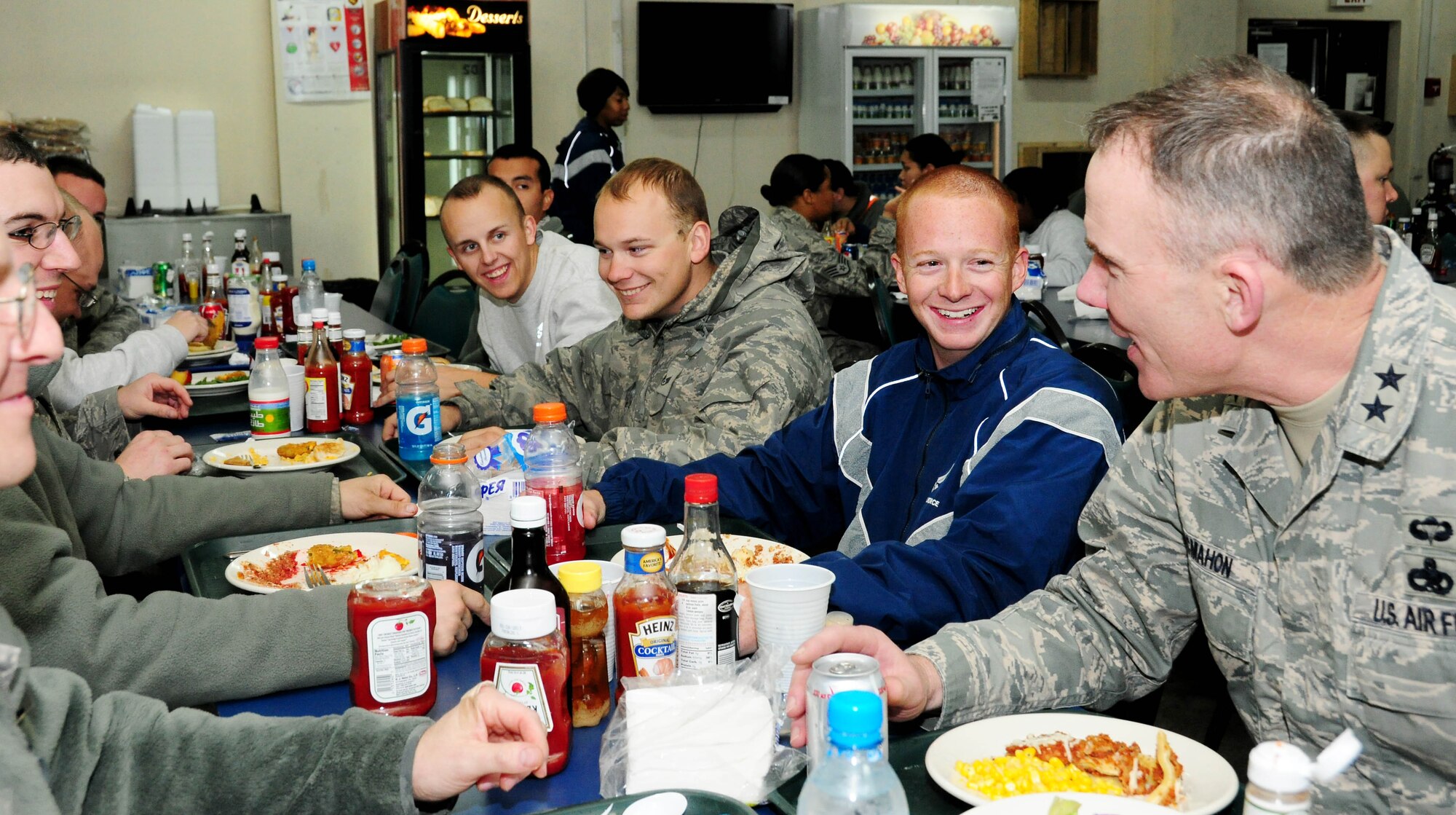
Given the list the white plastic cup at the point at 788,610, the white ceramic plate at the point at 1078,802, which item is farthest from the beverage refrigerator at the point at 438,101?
the white ceramic plate at the point at 1078,802

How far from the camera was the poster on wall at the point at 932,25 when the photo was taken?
9.06m

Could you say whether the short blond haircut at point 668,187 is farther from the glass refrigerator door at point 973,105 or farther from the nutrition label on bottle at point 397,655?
the glass refrigerator door at point 973,105

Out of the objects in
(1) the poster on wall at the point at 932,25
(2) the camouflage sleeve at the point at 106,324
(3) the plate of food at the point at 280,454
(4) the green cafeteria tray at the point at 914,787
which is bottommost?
(4) the green cafeteria tray at the point at 914,787

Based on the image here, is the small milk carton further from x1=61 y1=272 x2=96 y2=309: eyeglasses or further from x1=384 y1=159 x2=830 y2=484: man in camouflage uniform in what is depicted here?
x1=61 y1=272 x2=96 y2=309: eyeglasses

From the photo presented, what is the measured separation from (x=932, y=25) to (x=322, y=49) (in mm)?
4556

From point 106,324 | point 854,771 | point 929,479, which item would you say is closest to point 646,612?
point 854,771

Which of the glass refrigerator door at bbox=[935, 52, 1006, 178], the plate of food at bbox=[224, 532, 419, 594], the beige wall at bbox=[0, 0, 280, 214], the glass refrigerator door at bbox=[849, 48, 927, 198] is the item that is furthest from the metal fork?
the glass refrigerator door at bbox=[935, 52, 1006, 178]

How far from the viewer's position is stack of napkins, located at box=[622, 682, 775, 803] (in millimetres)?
1187

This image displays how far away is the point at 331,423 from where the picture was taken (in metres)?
3.04

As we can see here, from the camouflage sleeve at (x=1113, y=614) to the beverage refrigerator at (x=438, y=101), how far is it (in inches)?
266

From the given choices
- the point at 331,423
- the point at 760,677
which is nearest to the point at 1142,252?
the point at 760,677

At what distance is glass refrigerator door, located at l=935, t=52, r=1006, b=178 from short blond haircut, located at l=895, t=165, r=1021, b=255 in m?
7.74

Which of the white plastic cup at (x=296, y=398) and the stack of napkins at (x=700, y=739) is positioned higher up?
the white plastic cup at (x=296, y=398)

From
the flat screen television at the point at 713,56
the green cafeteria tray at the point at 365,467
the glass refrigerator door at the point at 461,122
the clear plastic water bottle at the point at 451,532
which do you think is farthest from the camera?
the flat screen television at the point at 713,56
